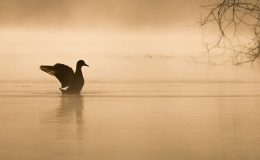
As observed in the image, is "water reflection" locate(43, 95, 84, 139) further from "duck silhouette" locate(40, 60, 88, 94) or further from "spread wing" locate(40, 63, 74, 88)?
"spread wing" locate(40, 63, 74, 88)

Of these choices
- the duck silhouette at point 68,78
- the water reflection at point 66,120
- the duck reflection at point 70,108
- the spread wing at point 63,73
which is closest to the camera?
the water reflection at point 66,120

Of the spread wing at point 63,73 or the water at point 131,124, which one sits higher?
the spread wing at point 63,73

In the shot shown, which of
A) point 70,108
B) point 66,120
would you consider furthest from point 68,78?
point 66,120

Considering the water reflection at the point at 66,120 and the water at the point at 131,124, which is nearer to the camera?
the water at the point at 131,124

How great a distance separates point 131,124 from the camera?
10484 mm

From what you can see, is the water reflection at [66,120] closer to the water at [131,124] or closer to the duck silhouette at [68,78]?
the water at [131,124]

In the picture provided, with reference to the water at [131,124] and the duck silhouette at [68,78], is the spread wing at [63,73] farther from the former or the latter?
the water at [131,124]

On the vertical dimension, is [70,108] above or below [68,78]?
below

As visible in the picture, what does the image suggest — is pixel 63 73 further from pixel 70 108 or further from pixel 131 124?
pixel 131 124

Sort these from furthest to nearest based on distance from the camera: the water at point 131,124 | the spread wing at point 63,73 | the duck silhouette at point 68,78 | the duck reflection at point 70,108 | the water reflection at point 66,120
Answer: the spread wing at point 63,73 → the duck silhouette at point 68,78 → the duck reflection at point 70,108 → the water reflection at point 66,120 → the water at point 131,124

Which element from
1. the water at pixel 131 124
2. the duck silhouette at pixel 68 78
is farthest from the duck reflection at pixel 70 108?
the duck silhouette at pixel 68 78

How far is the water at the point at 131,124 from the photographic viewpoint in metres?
8.13

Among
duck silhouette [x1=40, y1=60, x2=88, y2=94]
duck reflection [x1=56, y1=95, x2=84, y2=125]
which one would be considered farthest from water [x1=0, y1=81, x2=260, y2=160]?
duck silhouette [x1=40, y1=60, x2=88, y2=94]

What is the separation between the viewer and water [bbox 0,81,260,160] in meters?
8.13
